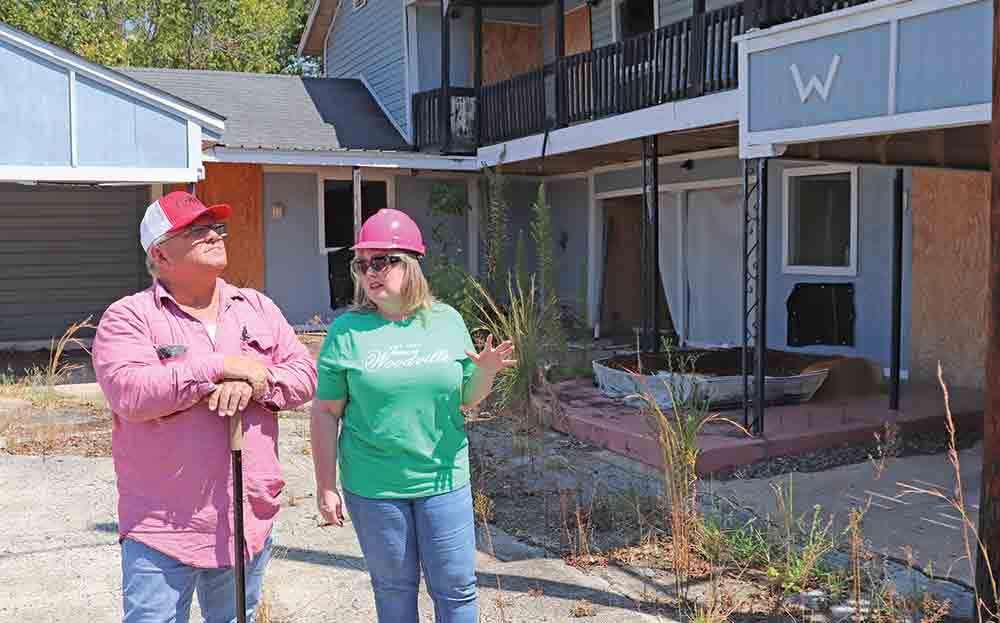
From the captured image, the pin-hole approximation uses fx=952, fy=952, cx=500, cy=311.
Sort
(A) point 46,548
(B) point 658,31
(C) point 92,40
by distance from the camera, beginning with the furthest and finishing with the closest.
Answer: (C) point 92,40 → (B) point 658,31 → (A) point 46,548

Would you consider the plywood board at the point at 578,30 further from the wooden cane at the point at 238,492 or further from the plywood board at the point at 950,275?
the wooden cane at the point at 238,492

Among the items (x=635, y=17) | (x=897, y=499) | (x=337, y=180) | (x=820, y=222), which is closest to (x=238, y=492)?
(x=897, y=499)

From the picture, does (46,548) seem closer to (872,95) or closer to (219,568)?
(219,568)

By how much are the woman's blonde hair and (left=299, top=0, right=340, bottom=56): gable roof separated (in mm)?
17480

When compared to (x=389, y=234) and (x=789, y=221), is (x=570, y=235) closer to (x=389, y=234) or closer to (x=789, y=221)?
(x=789, y=221)

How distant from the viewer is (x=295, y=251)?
49.2 feet

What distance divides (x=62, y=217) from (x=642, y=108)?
9.16m

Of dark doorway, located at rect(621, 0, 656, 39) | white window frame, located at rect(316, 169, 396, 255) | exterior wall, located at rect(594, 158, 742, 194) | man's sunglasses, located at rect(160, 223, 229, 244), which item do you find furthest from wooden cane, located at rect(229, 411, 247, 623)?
white window frame, located at rect(316, 169, 396, 255)

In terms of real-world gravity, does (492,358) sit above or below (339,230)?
below

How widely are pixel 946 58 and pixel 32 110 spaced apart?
8224 mm

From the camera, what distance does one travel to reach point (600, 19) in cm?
1425

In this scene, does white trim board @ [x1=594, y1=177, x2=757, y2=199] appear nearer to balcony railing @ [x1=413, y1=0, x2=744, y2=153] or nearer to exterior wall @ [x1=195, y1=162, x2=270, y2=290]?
balcony railing @ [x1=413, y1=0, x2=744, y2=153]

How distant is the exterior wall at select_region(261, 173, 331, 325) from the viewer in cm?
1484

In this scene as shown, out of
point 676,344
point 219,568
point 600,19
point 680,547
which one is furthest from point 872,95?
point 600,19
